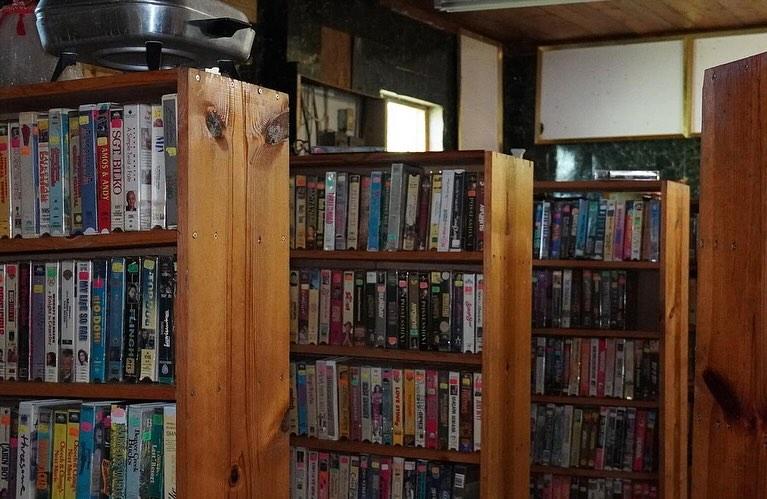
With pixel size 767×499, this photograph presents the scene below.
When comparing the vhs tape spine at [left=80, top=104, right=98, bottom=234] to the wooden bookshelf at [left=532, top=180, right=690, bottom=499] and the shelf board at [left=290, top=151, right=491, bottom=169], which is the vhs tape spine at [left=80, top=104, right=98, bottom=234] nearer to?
the shelf board at [left=290, top=151, right=491, bottom=169]

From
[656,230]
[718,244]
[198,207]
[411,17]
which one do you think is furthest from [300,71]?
[718,244]

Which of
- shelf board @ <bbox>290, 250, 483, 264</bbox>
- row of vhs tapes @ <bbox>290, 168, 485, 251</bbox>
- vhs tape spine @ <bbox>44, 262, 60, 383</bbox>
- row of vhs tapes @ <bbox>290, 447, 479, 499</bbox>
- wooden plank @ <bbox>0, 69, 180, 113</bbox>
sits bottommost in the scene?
row of vhs tapes @ <bbox>290, 447, 479, 499</bbox>

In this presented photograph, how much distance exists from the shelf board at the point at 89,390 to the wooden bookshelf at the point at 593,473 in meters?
2.56

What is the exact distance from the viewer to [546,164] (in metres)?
6.28

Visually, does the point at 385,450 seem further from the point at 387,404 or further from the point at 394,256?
the point at 394,256

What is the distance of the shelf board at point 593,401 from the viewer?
4.04 meters

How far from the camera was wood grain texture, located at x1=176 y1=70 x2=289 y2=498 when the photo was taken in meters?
1.73

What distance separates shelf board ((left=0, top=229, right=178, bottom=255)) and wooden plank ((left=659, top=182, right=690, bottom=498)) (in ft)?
8.28

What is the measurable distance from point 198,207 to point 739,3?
13.8 ft

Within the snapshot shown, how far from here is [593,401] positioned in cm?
406

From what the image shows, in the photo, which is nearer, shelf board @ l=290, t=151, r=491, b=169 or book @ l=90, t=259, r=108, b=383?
book @ l=90, t=259, r=108, b=383

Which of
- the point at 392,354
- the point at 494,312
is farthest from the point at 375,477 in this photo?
the point at 494,312

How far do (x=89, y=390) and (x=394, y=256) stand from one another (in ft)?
4.34

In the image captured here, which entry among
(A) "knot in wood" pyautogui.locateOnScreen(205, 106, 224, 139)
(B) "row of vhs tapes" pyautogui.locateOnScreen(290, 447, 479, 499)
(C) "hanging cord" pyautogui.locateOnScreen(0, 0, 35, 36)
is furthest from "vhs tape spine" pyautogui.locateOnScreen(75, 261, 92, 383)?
(B) "row of vhs tapes" pyautogui.locateOnScreen(290, 447, 479, 499)
